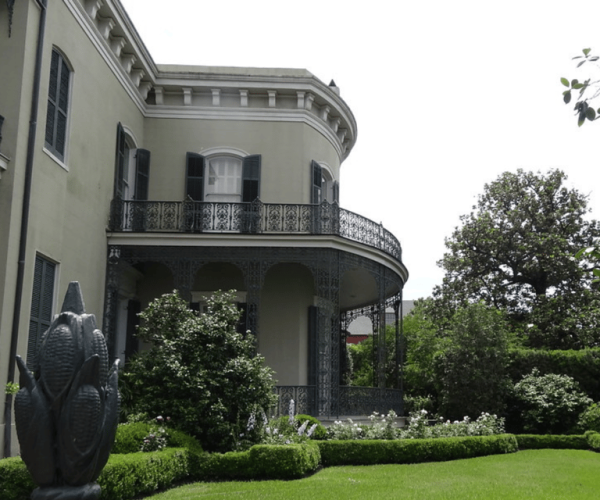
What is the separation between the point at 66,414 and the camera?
19.3 feet

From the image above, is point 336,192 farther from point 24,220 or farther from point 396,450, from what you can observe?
point 24,220

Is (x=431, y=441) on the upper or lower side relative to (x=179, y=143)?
lower

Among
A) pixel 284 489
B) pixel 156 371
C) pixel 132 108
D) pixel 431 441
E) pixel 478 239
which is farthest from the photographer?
pixel 478 239

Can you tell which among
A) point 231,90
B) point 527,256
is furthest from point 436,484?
point 527,256

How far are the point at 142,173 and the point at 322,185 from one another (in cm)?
504

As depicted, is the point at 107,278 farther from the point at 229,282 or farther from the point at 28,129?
the point at 28,129

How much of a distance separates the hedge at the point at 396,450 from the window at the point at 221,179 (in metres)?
7.26

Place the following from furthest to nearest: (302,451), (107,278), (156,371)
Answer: (107,278) → (156,371) → (302,451)

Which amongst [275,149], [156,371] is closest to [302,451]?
[156,371]

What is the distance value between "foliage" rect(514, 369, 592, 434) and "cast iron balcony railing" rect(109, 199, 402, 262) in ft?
22.4

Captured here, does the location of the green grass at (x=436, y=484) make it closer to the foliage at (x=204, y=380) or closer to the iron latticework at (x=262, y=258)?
the foliage at (x=204, y=380)

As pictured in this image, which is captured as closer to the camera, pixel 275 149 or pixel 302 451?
pixel 302 451

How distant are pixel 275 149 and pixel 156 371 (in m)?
8.37

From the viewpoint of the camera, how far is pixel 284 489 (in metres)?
10.0
